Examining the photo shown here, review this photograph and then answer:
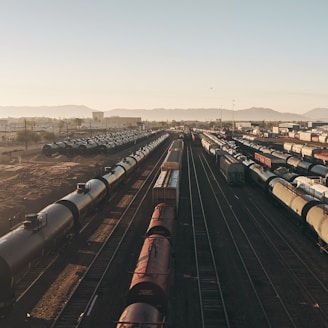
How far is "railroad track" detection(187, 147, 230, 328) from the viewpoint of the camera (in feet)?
60.7

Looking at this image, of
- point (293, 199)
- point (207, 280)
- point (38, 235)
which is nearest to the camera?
point (38, 235)

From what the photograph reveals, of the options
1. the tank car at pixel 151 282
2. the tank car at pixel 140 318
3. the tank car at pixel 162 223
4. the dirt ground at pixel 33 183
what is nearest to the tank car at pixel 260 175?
the tank car at pixel 162 223

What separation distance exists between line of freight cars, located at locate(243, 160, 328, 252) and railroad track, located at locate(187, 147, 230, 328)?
846 centimetres

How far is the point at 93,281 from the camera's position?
2241 centimetres

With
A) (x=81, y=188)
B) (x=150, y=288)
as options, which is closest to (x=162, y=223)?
(x=150, y=288)

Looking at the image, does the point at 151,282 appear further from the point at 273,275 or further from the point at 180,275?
the point at 273,275

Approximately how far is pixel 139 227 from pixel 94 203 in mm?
4917

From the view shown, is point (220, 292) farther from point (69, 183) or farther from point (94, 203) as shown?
point (69, 183)

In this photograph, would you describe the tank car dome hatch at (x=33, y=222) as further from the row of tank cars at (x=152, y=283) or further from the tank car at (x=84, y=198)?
the row of tank cars at (x=152, y=283)

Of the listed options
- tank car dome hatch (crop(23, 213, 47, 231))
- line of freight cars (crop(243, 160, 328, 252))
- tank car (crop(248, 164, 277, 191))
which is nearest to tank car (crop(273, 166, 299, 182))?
tank car (crop(248, 164, 277, 191))

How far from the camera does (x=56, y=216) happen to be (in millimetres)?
24016

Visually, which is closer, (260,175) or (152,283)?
(152,283)

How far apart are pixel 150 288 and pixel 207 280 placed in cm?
772

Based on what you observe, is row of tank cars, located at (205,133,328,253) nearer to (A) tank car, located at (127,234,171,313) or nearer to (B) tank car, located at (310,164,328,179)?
(B) tank car, located at (310,164,328,179)
